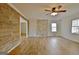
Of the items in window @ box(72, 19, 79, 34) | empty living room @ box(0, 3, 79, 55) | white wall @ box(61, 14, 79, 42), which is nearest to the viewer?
empty living room @ box(0, 3, 79, 55)

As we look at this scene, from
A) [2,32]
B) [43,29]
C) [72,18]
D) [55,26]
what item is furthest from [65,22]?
[2,32]

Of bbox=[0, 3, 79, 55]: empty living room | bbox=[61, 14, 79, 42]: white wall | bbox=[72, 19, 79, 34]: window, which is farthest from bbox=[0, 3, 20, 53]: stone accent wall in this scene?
bbox=[61, 14, 79, 42]: white wall

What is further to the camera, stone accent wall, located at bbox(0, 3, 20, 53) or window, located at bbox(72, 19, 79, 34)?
window, located at bbox(72, 19, 79, 34)

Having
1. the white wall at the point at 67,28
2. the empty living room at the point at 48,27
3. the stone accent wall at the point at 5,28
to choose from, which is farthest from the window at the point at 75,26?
the stone accent wall at the point at 5,28

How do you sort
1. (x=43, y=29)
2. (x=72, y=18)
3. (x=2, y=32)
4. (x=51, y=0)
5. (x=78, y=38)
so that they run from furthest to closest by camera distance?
(x=72, y=18) → (x=78, y=38) → (x=43, y=29) → (x=2, y=32) → (x=51, y=0)

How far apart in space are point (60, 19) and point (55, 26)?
0.90 m

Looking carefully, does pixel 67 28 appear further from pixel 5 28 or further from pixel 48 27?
pixel 5 28

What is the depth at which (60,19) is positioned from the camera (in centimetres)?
620

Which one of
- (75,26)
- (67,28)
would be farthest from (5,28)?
(67,28)

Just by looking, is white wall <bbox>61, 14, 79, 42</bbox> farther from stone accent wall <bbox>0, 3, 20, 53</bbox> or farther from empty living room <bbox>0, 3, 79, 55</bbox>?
stone accent wall <bbox>0, 3, 20, 53</bbox>

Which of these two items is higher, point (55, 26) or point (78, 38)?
point (55, 26)

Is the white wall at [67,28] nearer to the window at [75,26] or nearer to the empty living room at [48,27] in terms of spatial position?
the empty living room at [48,27]

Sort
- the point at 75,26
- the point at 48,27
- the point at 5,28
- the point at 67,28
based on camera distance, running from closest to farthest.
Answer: the point at 5,28, the point at 48,27, the point at 75,26, the point at 67,28

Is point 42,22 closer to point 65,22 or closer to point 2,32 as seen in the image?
point 65,22
